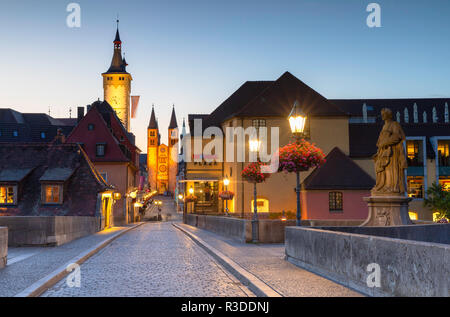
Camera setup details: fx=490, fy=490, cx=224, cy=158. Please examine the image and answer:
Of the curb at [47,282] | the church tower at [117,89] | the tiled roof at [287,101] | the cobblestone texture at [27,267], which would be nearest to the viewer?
the curb at [47,282]

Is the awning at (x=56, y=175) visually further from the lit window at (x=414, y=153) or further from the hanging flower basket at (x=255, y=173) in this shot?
the lit window at (x=414, y=153)

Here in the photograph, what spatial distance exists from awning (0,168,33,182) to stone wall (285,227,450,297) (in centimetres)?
2722

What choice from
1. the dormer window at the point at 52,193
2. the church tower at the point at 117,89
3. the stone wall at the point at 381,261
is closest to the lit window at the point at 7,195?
the dormer window at the point at 52,193

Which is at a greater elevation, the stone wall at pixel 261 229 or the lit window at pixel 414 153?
the lit window at pixel 414 153

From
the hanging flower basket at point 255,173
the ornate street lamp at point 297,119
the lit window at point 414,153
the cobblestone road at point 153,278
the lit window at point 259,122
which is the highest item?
the lit window at point 259,122

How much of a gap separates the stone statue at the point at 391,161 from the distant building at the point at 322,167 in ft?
80.2

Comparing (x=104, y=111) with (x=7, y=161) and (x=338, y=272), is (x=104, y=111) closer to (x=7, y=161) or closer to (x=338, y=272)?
(x=7, y=161)

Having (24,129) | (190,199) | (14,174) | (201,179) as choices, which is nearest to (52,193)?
(14,174)

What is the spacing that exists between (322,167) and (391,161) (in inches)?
1117

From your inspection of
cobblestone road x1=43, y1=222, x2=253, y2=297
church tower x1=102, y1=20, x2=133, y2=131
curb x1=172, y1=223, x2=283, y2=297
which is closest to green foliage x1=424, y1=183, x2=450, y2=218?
cobblestone road x1=43, y1=222, x2=253, y2=297

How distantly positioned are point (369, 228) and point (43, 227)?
11.0m

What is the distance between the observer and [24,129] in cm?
7394

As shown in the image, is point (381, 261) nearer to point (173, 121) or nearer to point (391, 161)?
point (391, 161)

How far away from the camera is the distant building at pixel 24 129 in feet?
238
